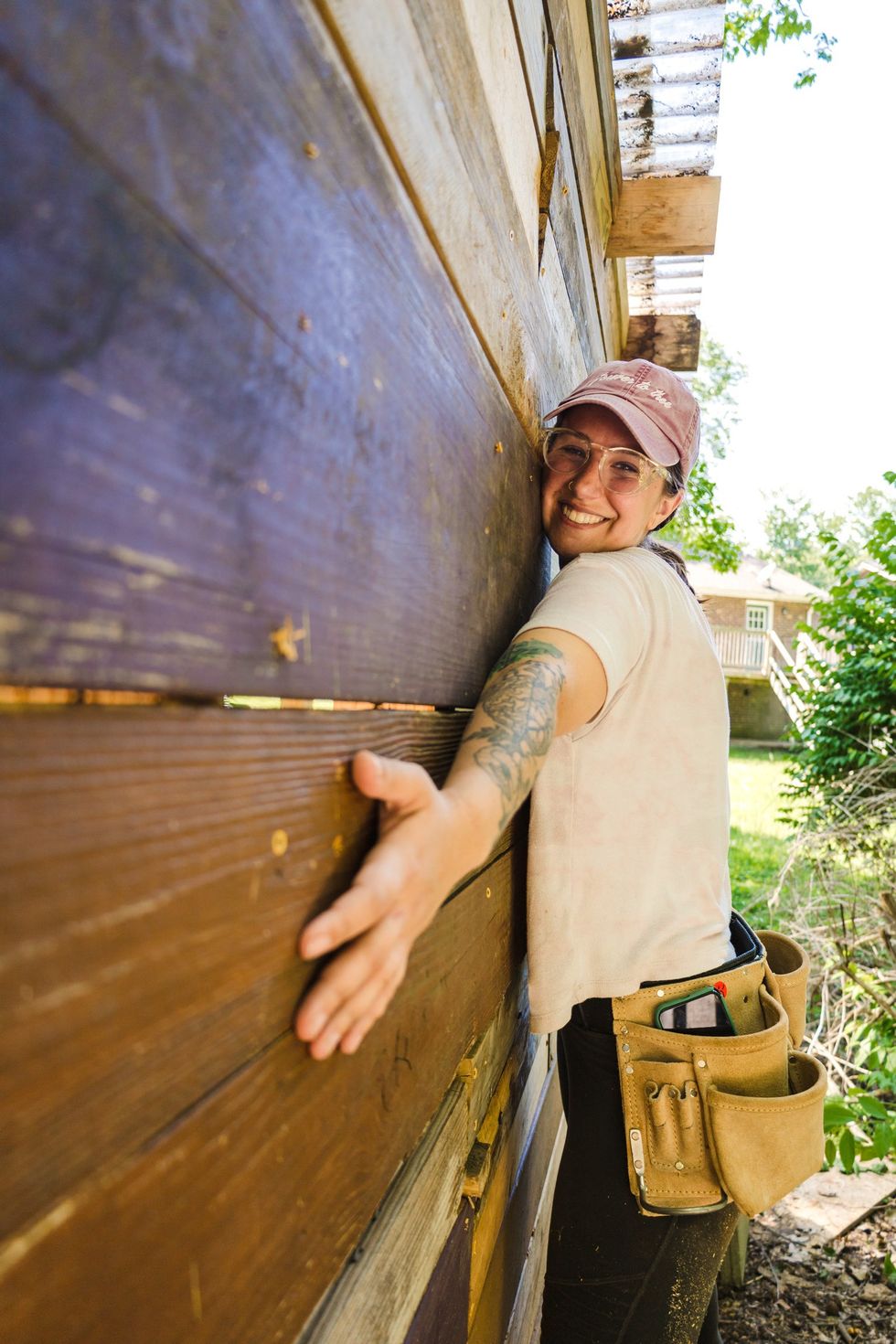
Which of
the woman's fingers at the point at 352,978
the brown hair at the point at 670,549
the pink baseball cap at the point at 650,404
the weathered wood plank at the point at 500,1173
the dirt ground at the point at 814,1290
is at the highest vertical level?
the pink baseball cap at the point at 650,404

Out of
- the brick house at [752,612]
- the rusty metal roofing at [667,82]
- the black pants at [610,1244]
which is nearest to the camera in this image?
the black pants at [610,1244]

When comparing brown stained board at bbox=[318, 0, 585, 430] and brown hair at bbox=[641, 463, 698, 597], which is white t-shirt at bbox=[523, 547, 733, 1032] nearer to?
brown hair at bbox=[641, 463, 698, 597]

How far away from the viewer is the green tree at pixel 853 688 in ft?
24.7

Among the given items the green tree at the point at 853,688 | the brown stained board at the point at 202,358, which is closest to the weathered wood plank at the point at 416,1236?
the brown stained board at the point at 202,358

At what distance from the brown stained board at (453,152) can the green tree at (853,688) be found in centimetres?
650

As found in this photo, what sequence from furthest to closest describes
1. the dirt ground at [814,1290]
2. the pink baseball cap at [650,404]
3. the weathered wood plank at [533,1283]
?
the dirt ground at [814,1290] < the weathered wood plank at [533,1283] < the pink baseball cap at [650,404]

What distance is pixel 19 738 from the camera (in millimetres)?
454

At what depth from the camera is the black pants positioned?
5.89ft

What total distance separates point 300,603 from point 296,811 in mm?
189

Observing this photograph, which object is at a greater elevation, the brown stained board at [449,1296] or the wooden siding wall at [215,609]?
the wooden siding wall at [215,609]

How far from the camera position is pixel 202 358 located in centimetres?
59

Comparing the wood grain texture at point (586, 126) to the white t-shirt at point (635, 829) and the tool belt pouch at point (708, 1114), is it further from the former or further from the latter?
the tool belt pouch at point (708, 1114)

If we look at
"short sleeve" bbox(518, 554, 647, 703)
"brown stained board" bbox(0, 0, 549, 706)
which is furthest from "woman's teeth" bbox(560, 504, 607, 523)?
"brown stained board" bbox(0, 0, 549, 706)

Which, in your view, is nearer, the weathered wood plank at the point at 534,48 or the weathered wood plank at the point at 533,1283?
the weathered wood plank at the point at 534,48
